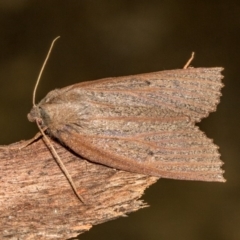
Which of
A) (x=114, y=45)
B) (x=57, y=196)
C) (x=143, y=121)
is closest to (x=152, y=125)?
(x=143, y=121)

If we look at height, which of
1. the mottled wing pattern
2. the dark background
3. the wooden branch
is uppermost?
the dark background

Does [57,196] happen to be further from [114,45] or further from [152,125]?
[114,45]

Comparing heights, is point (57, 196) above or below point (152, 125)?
below

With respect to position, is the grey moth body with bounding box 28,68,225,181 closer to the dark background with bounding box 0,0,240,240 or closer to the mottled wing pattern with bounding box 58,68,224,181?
the mottled wing pattern with bounding box 58,68,224,181

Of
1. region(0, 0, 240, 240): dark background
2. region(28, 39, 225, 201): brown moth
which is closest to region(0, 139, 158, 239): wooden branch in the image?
region(28, 39, 225, 201): brown moth

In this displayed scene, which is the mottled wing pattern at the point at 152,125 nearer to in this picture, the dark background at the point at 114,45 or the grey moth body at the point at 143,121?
the grey moth body at the point at 143,121

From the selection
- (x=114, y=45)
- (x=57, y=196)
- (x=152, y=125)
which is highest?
(x=114, y=45)

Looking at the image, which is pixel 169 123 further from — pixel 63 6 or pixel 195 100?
pixel 63 6

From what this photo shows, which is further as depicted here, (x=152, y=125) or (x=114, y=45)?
(x=114, y=45)
